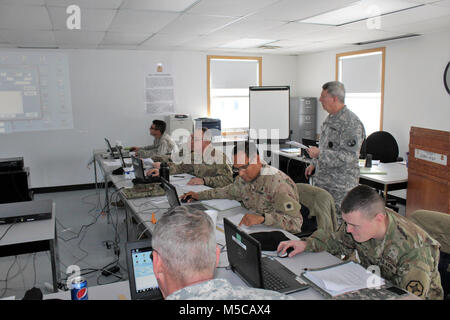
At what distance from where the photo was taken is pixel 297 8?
360 cm

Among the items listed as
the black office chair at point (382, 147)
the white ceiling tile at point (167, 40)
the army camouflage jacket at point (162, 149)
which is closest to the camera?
the black office chair at point (382, 147)

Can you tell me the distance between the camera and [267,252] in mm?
1979

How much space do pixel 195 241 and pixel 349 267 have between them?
958 mm

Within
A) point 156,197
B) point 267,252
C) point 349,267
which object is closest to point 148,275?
point 267,252

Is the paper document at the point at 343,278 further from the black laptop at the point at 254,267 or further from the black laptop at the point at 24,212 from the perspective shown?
the black laptop at the point at 24,212

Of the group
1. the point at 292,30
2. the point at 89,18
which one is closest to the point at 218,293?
the point at 89,18

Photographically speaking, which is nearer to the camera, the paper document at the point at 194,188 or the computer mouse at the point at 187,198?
the computer mouse at the point at 187,198

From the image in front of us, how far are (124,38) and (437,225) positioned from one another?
4.80m

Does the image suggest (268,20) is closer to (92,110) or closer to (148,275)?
(148,275)

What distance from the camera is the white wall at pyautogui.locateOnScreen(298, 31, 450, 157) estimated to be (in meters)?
5.01

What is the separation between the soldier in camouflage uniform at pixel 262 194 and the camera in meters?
2.35

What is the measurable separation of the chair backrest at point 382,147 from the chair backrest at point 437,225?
3.21 metres

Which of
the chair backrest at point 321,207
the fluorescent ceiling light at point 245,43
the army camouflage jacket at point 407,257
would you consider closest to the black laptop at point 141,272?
the army camouflage jacket at point 407,257

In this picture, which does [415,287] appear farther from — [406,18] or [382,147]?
[382,147]
